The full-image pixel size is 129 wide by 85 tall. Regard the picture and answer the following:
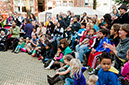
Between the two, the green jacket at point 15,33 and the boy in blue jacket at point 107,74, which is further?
the green jacket at point 15,33

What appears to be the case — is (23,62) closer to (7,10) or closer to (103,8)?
(7,10)

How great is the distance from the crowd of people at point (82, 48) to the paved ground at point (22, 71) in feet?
1.16

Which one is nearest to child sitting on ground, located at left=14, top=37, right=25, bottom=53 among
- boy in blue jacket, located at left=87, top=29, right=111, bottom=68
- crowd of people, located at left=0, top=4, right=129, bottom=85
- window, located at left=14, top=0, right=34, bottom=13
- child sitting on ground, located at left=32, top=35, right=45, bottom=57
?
crowd of people, located at left=0, top=4, right=129, bottom=85

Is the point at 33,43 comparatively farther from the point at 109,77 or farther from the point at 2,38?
the point at 109,77

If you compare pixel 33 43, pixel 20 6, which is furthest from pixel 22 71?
pixel 20 6

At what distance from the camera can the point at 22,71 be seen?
5.43 meters

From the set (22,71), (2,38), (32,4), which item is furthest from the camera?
(32,4)

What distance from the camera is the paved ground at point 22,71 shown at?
15.1 ft

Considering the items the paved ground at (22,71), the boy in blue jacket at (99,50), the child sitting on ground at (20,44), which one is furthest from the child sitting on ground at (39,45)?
the boy in blue jacket at (99,50)

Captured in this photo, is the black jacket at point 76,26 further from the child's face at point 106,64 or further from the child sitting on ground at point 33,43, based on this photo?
the child's face at point 106,64

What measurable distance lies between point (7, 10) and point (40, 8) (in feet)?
18.9

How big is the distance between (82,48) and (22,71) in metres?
2.50

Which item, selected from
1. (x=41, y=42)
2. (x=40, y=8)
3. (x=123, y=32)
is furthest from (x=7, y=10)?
(x=123, y=32)

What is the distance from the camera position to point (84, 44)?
19.8 ft
